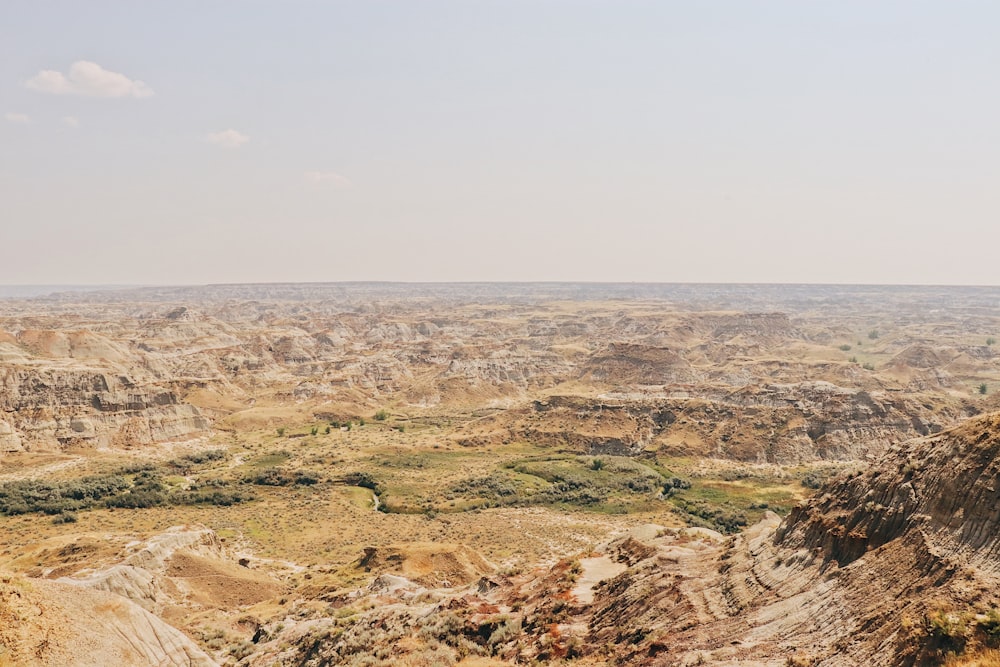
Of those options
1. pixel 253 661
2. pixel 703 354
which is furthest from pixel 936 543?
pixel 703 354

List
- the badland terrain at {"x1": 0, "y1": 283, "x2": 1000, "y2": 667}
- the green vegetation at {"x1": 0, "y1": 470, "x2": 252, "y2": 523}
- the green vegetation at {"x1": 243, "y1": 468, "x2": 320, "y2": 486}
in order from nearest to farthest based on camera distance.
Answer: the badland terrain at {"x1": 0, "y1": 283, "x2": 1000, "y2": 667} → the green vegetation at {"x1": 0, "y1": 470, "x2": 252, "y2": 523} → the green vegetation at {"x1": 243, "y1": 468, "x2": 320, "y2": 486}

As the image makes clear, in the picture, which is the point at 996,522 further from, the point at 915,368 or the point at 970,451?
the point at 915,368

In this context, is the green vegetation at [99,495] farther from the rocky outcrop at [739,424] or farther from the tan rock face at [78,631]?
the tan rock face at [78,631]

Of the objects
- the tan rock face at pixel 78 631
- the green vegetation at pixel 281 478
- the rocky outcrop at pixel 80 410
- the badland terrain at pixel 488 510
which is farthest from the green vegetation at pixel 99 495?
the tan rock face at pixel 78 631

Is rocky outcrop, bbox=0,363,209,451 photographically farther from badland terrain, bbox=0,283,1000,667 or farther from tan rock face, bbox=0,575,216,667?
tan rock face, bbox=0,575,216,667

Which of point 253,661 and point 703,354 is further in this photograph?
point 703,354

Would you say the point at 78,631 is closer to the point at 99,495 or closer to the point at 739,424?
the point at 99,495

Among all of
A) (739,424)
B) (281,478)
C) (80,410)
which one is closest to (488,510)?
(281,478)

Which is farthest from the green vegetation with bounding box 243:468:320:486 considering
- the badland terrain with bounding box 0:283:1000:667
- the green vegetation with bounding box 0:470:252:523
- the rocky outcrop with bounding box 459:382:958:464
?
the rocky outcrop with bounding box 459:382:958:464

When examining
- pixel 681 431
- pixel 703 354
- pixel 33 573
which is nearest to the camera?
pixel 33 573
